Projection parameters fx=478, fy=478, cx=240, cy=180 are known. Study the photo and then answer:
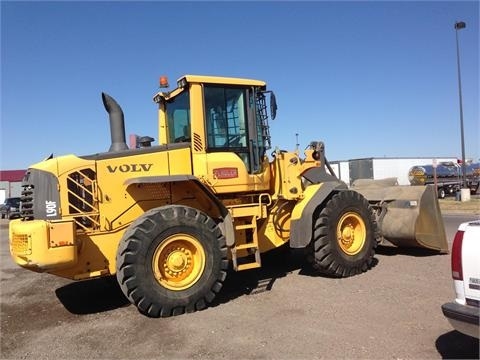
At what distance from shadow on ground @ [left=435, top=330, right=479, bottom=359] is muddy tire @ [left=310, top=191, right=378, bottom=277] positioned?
8.89ft

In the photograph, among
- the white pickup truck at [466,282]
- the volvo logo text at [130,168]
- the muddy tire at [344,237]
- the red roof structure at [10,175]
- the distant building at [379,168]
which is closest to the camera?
the white pickup truck at [466,282]

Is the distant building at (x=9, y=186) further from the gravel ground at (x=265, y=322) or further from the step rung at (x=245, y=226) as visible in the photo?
the step rung at (x=245, y=226)

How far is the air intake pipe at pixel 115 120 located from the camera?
7.45 m

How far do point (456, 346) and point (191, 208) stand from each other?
351cm

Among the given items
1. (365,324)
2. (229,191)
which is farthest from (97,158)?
(365,324)

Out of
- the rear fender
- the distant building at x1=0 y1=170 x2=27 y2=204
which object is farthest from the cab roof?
the distant building at x1=0 y1=170 x2=27 y2=204

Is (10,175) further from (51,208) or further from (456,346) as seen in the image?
(456,346)

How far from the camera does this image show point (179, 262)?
246 inches

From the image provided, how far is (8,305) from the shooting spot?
7340 mm

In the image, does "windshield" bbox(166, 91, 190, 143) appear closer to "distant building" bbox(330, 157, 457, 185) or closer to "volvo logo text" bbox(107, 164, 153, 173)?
"volvo logo text" bbox(107, 164, 153, 173)

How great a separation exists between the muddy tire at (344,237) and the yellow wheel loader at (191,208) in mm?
17

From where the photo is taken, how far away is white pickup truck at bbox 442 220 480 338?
11.9 feet

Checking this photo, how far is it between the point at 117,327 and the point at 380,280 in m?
3.90

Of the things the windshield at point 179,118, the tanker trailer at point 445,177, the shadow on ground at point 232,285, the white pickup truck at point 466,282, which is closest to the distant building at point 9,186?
the tanker trailer at point 445,177
